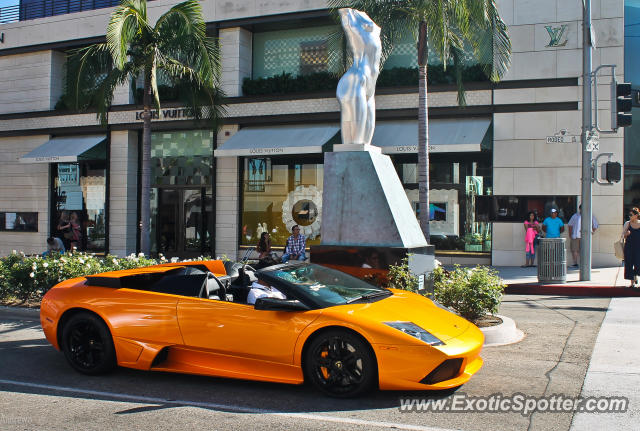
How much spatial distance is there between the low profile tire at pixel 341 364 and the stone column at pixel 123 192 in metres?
18.6

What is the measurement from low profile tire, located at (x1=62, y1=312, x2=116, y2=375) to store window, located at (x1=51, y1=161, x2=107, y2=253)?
57.5ft

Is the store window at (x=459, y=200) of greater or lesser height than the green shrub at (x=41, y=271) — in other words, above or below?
above

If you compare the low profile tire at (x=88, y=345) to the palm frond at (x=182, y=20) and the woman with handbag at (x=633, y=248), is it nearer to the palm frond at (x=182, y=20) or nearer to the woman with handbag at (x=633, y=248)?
the palm frond at (x=182, y=20)

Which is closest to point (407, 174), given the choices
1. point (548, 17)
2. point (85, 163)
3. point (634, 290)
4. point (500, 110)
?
point (500, 110)

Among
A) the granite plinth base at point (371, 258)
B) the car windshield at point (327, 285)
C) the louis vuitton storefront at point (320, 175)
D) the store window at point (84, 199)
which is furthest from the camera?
the store window at point (84, 199)

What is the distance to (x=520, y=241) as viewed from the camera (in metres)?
18.0

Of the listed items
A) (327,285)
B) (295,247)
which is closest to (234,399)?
(327,285)

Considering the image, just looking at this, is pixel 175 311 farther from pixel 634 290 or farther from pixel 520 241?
pixel 520 241

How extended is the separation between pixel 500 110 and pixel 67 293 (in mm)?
14579

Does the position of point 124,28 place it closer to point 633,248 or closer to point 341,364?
point 341,364

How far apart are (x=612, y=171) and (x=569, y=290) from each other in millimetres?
2990

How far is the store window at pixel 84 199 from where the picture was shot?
23328 millimetres

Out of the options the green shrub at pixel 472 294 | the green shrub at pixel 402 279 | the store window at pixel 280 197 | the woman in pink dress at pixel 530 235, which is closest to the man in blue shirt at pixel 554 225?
the woman in pink dress at pixel 530 235

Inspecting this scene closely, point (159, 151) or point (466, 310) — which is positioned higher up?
point (159, 151)
